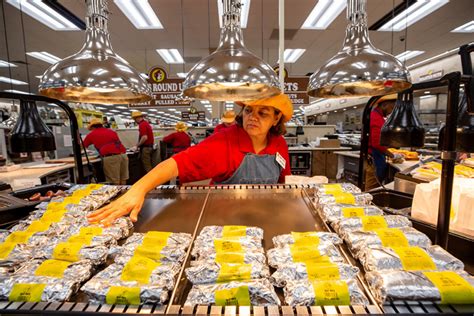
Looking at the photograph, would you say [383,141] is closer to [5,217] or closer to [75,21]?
[5,217]

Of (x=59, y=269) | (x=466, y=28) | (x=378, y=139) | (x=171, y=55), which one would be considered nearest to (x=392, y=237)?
(x=59, y=269)

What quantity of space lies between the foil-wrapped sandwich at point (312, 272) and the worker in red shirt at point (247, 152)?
1122 millimetres

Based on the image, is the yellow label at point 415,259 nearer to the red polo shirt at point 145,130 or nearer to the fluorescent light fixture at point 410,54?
the red polo shirt at point 145,130

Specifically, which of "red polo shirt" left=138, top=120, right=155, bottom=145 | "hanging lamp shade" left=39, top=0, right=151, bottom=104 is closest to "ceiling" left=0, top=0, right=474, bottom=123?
"red polo shirt" left=138, top=120, right=155, bottom=145

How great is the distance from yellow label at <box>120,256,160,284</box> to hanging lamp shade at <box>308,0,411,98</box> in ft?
3.44

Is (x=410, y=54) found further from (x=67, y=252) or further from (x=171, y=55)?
(x=67, y=252)

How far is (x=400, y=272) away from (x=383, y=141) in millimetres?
938

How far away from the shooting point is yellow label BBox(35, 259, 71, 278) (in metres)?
0.66

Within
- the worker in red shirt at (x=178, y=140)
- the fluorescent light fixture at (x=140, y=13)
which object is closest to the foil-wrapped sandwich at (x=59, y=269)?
the fluorescent light fixture at (x=140, y=13)

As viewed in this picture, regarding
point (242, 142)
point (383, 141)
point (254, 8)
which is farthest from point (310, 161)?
point (383, 141)

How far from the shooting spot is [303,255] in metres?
0.71

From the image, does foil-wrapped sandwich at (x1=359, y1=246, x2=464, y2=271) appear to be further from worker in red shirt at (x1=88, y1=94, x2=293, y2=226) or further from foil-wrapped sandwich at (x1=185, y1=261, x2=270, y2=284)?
worker in red shirt at (x1=88, y1=94, x2=293, y2=226)

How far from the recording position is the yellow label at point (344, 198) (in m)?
1.11

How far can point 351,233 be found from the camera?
838 millimetres
